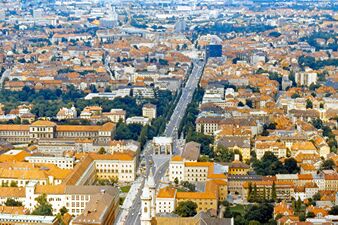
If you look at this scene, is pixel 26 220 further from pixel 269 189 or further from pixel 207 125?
pixel 207 125

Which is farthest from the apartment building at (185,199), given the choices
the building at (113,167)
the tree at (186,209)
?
the building at (113,167)

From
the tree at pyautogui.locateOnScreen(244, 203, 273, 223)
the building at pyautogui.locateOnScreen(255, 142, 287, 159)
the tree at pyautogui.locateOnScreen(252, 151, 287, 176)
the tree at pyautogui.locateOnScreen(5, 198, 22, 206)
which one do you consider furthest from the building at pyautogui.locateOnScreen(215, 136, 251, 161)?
the tree at pyautogui.locateOnScreen(5, 198, 22, 206)

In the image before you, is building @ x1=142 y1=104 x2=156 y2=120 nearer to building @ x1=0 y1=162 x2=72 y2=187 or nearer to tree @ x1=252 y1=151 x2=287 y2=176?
tree @ x1=252 y1=151 x2=287 y2=176

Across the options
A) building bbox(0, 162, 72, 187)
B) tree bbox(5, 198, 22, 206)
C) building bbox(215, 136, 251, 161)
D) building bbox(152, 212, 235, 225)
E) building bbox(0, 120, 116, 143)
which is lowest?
building bbox(0, 120, 116, 143)

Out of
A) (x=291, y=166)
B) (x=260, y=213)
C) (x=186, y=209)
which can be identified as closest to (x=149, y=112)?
(x=291, y=166)

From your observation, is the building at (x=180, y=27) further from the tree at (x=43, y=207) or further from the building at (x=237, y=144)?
the tree at (x=43, y=207)
